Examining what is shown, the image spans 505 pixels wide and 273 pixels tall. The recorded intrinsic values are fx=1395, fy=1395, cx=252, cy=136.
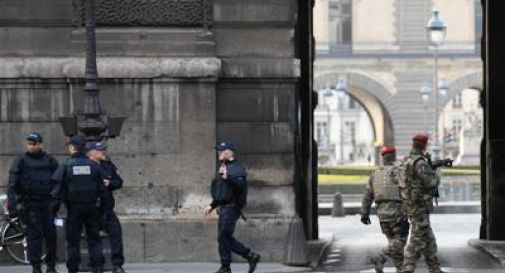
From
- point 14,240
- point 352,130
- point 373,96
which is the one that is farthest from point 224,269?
point 352,130

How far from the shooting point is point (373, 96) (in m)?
88.3

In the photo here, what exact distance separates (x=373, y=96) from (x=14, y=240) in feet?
225

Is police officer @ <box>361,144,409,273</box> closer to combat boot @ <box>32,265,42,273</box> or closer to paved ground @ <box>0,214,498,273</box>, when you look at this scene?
paved ground @ <box>0,214,498,273</box>

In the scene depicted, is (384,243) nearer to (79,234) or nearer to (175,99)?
(175,99)

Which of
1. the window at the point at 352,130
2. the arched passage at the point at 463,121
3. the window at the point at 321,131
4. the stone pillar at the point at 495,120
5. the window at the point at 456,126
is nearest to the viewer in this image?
the stone pillar at the point at 495,120

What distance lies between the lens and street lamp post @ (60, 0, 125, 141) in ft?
62.0

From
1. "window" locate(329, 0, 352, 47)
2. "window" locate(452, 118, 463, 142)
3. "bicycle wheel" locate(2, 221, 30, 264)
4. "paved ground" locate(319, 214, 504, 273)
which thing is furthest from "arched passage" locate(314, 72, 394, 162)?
"bicycle wheel" locate(2, 221, 30, 264)

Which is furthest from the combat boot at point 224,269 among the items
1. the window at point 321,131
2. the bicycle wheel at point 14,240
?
the window at point 321,131

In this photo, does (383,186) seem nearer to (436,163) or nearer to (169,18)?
(436,163)

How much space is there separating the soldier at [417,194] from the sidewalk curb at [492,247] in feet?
13.7

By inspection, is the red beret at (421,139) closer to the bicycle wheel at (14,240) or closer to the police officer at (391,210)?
the police officer at (391,210)

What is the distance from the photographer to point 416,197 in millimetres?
17984

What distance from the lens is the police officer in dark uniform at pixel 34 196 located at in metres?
18.5

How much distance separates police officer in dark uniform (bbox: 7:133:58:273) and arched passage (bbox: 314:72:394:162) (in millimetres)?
68979
